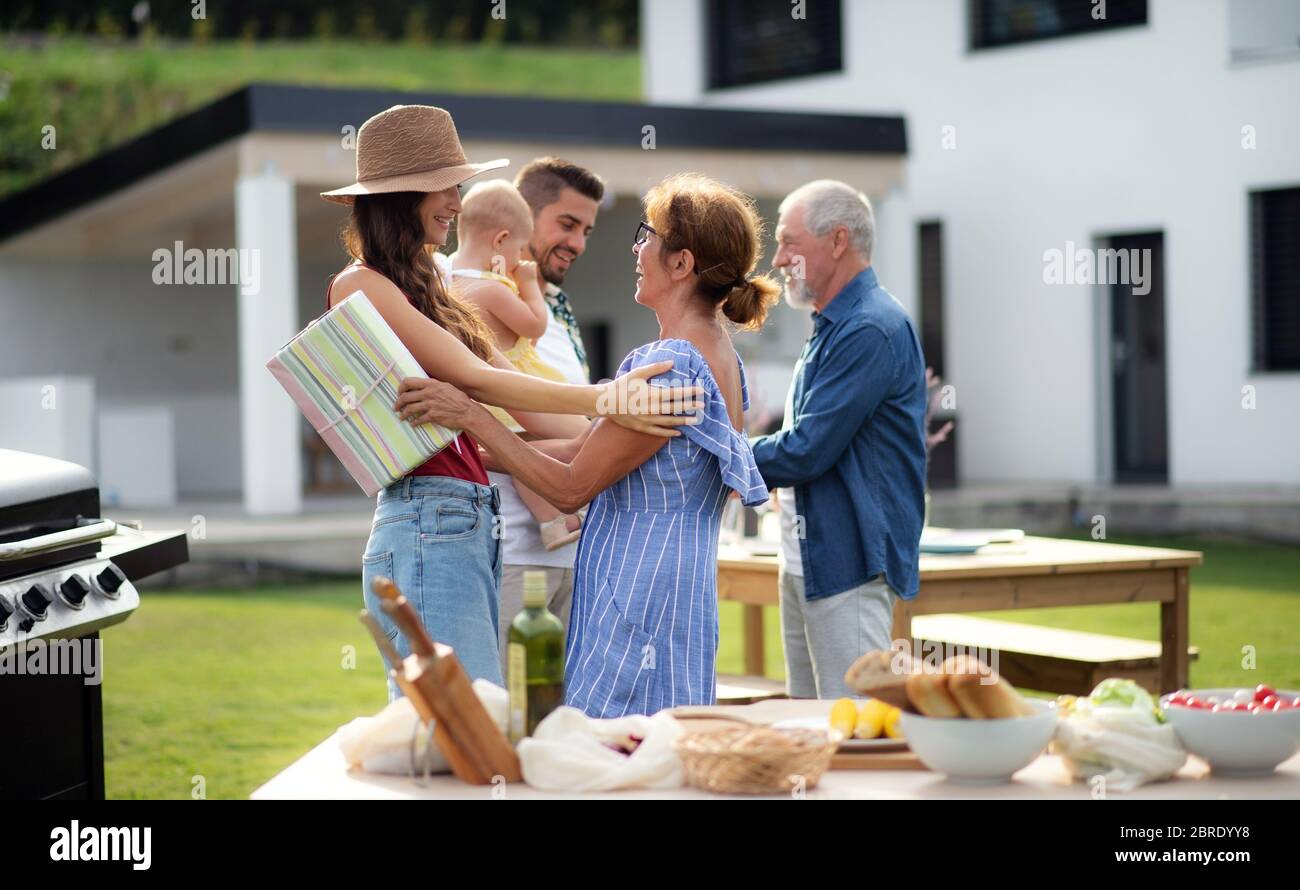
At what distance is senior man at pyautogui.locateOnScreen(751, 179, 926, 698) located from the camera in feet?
12.5

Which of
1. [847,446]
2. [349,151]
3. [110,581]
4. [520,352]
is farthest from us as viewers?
[349,151]

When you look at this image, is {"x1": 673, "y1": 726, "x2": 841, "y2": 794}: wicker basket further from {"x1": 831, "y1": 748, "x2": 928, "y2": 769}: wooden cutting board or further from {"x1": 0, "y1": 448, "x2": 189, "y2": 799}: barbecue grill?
{"x1": 0, "y1": 448, "x2": 189, "y2": 799}: barbecue grill

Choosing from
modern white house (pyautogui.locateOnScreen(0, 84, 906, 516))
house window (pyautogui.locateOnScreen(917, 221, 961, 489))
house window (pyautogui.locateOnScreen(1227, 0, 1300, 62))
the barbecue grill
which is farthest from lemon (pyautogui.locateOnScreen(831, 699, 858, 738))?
house window (pyautogui.locateOnScreen(917, 221, 961, 489))

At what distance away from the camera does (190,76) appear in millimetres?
30109

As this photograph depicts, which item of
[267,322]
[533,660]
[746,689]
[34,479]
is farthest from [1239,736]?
[267,322]

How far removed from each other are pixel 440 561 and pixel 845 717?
2.79 ft

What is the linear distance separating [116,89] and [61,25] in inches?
256

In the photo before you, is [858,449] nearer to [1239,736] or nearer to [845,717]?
[845,717]

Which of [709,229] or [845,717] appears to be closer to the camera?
[845,717]

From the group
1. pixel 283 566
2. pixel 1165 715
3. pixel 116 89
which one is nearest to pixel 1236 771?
pixel 1165 715

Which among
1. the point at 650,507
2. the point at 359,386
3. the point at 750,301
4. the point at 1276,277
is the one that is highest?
the point at 1276,277

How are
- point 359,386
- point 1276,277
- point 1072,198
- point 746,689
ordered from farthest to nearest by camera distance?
point 1072,198 < point 1276,277 < point 746,689 < point 359,386
